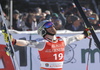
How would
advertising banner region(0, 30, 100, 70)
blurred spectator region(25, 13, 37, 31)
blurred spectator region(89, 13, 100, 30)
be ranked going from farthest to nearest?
blurred spectator region(25, 13, 37, 31) → blurred spectator region(89, 13, 100, 30) → advertising banner region(0, 30, 100, 70)

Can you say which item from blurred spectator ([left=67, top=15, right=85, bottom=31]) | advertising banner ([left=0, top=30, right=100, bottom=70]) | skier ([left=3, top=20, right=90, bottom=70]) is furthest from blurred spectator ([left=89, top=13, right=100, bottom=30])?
skier ([left=3, top=20, right=90, bottom=70])

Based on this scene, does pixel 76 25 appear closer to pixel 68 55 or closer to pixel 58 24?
pixel 58 24

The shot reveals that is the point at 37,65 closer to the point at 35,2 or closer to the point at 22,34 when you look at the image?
the point at 22,34

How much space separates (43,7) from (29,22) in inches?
223

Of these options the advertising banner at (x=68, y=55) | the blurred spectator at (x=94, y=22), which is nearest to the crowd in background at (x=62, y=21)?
the blurred spectator at (x=94, y=22)

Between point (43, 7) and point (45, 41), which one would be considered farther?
point (43, 7)

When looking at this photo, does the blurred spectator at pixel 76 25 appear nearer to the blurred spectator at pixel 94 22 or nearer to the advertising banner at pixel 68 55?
the blurred spectator at pixel 94 22

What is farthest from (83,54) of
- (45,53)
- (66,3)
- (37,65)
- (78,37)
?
(66,3)

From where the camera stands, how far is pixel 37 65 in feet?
25.3

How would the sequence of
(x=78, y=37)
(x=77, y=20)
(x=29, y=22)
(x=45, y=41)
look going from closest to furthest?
(x=45, y=41) → (x=78, y=37) → (x=77, y=20) → (x=29, y=22)

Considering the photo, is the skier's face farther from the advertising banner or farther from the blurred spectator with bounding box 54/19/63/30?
the blurred spectator with bounding box 54/19/63/30

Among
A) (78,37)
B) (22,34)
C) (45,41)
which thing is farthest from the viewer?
(22,34)

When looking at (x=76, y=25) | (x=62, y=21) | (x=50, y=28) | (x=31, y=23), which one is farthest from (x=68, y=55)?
(x=50, y=28)

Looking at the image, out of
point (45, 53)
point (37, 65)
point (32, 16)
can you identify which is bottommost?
point (37, 65)
